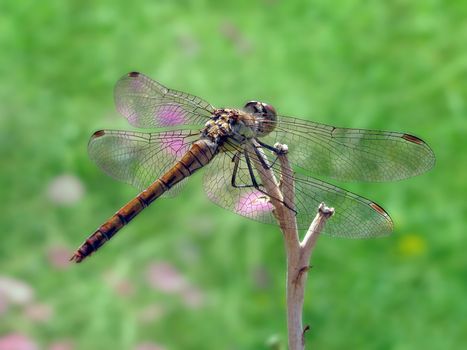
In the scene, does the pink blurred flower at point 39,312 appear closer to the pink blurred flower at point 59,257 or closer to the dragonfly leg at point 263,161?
the pink blurred flower at point 59,257

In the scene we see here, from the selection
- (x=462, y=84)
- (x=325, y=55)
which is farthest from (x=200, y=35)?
(x=462, y=84)

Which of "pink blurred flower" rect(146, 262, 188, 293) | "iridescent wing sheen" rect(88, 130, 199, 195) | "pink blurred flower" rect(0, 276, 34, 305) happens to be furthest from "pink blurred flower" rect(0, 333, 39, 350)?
"iridescent wing sheen" rect(88, 130, 199, 195)

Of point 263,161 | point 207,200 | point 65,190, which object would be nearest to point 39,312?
point 65,190

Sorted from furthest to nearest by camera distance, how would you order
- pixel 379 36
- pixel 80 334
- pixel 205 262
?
pixel 379 36 → pixel 205 262 → pixel 80 334

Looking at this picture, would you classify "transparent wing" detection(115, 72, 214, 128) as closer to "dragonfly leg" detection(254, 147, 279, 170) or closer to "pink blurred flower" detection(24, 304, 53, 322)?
"dragonfly leg" detection(254, 147, 279, 170)

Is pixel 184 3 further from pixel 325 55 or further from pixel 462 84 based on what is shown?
pixel 462 84

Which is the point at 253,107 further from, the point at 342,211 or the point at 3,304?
the point at 3,304
